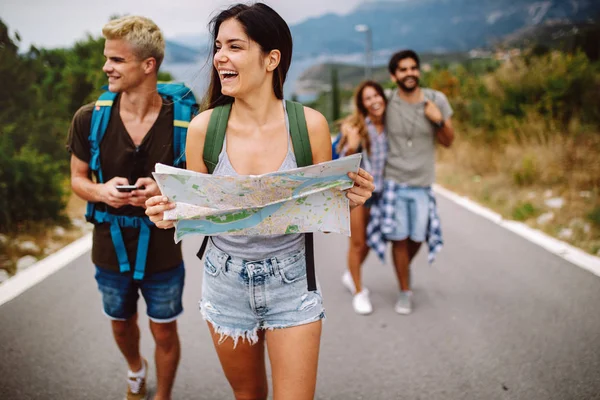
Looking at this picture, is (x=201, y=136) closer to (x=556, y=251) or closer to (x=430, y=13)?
(x=556, y=251)

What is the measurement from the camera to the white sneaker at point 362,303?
403 centimetres

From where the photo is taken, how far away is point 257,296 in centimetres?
182

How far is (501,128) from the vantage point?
10.9 metres

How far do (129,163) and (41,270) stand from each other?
3259mm

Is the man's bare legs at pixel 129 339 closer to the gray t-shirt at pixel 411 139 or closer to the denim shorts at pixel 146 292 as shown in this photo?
the denim shorts at pixel 146 292

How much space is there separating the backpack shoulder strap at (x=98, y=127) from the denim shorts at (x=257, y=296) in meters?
0.95

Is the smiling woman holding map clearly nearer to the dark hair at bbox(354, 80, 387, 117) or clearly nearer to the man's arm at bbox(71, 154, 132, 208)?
the man's arm at bbox(71, 154, 132, 208)

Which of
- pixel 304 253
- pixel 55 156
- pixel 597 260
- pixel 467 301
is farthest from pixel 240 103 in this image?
pixel 55 156

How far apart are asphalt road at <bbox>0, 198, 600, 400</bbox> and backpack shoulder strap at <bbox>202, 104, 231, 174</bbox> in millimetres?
1732

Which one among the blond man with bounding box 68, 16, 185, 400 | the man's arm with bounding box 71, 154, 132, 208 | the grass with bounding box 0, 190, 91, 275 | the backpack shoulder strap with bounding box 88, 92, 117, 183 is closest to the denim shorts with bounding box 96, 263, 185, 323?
the blond man with bounding box 68, 16, 185, 400

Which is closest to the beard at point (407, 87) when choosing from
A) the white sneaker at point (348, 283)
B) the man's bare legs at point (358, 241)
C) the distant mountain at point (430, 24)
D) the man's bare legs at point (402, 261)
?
the man's bare legs at point (358, 241)

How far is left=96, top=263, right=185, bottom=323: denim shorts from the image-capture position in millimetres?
2502

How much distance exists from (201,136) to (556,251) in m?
4.77

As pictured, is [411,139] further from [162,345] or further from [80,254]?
[80,254]
